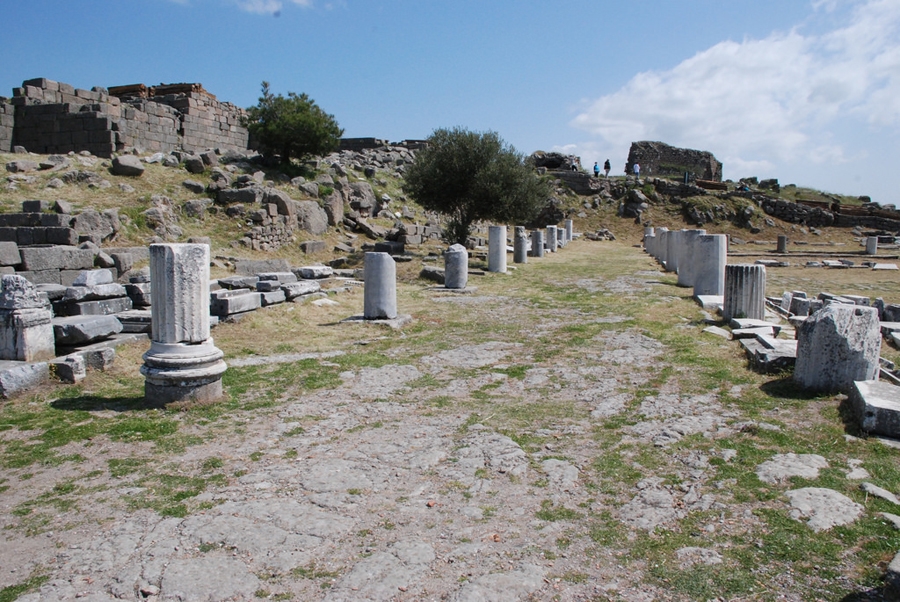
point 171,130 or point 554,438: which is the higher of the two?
point 171,130

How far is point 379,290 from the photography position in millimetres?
11000

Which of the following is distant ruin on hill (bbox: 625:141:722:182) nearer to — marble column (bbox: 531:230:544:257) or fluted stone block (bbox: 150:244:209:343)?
marble column (bbox: 531:230:544:257)

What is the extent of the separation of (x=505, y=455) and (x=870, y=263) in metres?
24.5

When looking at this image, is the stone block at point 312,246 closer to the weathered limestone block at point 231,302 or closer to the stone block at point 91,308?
the weathered limestone block at point 231,302

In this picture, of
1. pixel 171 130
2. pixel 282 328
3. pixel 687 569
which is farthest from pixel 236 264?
pixel 687 569

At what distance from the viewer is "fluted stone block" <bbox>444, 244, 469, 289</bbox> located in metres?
15.5

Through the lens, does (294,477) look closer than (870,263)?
Yes

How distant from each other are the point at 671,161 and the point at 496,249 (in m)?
36.5

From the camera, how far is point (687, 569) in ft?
11.2

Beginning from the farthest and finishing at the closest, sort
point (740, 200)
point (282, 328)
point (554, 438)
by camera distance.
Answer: point (740, 200) → point (282, 328) → point (554, 438)

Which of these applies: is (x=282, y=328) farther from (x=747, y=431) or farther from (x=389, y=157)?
(x=389, y=157)

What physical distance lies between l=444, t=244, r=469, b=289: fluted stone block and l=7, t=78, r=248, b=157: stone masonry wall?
12.2m

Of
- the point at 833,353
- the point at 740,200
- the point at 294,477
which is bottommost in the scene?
the point at 294,477

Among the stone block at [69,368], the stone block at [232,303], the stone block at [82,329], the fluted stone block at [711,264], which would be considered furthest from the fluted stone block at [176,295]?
the fluted stone block at [711,264]
